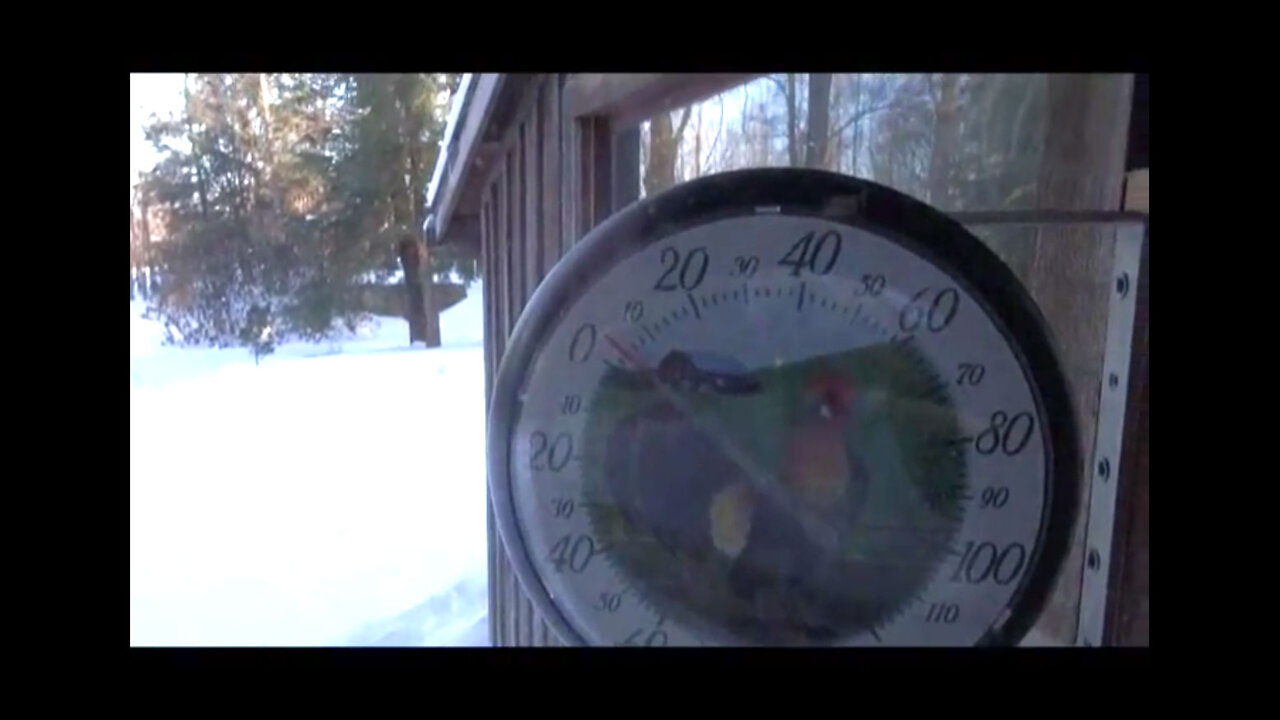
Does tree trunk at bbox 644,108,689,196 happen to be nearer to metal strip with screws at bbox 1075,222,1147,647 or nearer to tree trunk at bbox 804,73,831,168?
tree trunk at bbox 804,73,831,168

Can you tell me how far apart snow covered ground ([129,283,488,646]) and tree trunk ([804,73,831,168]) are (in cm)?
38

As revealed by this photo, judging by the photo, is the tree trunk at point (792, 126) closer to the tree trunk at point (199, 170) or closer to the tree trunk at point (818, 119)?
the tree trunk at point (818, 119)

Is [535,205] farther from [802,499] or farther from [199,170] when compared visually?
[802,499]

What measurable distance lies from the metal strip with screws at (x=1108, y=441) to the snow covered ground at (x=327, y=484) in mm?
513

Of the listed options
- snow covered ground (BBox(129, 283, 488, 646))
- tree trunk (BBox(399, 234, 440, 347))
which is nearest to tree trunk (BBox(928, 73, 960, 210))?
snow covered ground (BBox(129, 283, 488, 646))

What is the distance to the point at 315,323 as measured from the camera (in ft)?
3.46

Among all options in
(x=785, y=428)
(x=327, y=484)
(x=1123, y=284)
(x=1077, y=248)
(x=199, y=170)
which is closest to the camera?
(x=785, y=428)

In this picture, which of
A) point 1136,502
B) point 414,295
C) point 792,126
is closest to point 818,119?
point 792,126

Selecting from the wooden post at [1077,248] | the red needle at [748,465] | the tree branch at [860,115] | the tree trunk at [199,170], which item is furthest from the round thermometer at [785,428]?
the tree trunk at [199,170]

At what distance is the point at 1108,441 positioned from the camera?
72 cm

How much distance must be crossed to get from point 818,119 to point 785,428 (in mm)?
321
